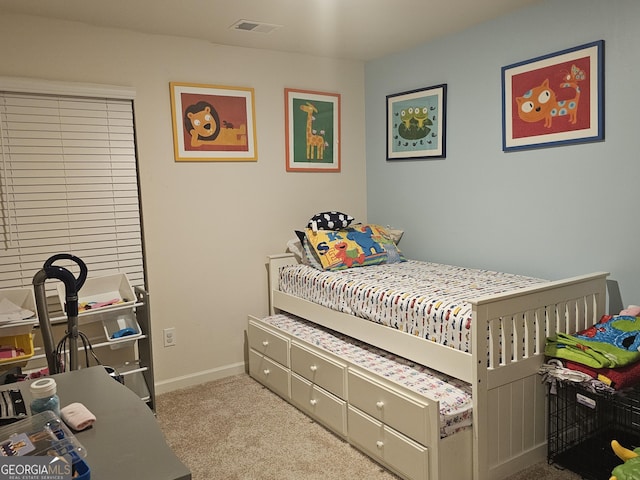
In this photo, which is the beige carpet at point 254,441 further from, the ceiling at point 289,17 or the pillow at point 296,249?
the ceiling at point 289,17

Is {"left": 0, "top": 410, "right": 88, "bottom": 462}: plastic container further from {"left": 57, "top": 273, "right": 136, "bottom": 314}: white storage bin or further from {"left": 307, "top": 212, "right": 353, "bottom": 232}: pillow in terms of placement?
{"left": 307, "top": 212, "right": 353, "bottom": 232}: pillow

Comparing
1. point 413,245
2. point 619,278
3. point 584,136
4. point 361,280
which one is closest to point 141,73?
point 361,280

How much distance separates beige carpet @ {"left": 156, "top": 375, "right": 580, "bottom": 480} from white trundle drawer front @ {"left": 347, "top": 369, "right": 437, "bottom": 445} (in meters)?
0.27

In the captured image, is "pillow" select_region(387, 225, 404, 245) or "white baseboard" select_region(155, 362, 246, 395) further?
"pillow" select_region(387, 225, 404, 245)

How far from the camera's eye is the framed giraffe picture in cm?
388

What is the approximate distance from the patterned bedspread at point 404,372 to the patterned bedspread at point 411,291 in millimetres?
186

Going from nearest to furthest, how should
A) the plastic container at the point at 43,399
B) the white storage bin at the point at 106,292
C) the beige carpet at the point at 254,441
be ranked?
the plastic container at the point at 43,399, the beige carpet at the point at 254,441, the white storage bin at the point at 106,292

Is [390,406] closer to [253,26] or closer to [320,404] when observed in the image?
[320,404]

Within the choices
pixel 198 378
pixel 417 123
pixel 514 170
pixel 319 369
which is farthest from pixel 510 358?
pixel 198 378

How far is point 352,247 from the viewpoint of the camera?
11.8 feet

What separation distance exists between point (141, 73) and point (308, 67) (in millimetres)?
1258

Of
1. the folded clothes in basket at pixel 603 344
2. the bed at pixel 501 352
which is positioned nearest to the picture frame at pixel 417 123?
the bed at pixel 501 352

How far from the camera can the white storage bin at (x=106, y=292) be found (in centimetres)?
302

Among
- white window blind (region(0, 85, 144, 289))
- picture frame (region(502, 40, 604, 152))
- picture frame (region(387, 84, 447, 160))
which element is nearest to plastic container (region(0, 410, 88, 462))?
white window blind (region(0, 85, 144, 289))
